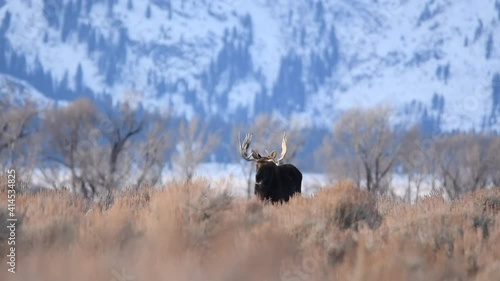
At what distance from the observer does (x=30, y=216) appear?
25.0ft

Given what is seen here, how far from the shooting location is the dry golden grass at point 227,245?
636cm

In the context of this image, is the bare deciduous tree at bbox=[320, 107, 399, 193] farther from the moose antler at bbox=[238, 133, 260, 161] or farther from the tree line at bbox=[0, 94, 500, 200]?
the moose antler at bbox=[238, 133, 260, 161]

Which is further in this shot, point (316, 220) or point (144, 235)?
point (316, 220)

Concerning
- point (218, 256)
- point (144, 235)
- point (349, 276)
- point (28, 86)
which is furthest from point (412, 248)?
point (28, 86)

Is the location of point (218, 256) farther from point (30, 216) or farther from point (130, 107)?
point (130, 107)

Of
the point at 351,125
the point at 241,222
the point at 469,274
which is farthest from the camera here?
the point at 351,125

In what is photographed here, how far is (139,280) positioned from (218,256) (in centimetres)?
91

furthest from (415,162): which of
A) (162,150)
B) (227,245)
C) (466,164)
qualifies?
(227,245)

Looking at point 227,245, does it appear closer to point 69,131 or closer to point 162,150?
point 69,131

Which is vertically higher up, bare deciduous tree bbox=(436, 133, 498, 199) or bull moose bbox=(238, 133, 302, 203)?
bull moose bbox=(238, 133, 302, 203)

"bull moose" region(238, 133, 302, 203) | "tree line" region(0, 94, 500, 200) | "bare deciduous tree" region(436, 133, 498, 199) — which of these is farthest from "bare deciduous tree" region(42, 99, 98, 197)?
"bull moose" region(238, 133, 302, 203)

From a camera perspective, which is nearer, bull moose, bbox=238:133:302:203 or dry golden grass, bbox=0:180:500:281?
dry golden grass, bbox=0:180:500:281

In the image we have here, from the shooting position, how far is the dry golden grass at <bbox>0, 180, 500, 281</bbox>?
636cm

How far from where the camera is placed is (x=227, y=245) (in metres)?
7.09
